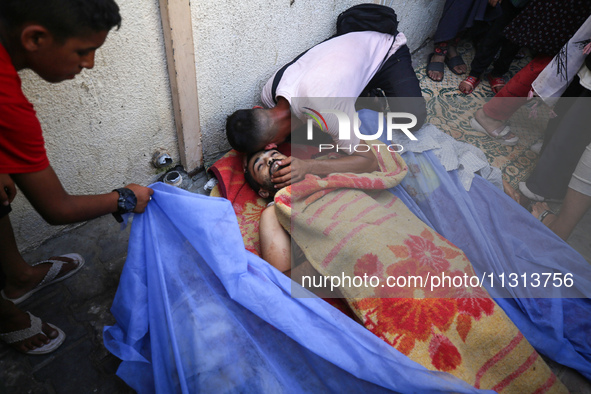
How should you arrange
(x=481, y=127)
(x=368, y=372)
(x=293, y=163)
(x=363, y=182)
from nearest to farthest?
1. (x=368, y=372)
2. (x=363, y=182)
3. (x=293, y=163)
4. (x=481, y=127)

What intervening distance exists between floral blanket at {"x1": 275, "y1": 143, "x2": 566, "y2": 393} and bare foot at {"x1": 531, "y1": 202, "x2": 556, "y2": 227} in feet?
3.80

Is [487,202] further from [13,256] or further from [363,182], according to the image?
[13,256]

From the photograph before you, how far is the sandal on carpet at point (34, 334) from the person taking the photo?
1.39 meters

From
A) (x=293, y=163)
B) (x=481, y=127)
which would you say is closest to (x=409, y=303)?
(x=293, y=163)

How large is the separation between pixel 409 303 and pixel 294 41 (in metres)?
1.91

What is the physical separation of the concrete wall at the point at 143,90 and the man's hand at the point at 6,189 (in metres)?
0.55

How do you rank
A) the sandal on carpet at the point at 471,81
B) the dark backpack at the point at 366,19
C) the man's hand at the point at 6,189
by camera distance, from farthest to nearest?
the sandal on carpet at the point at 471,81 < the dark backpack at the point at 366,19 < the man's hand at the point at 6,189

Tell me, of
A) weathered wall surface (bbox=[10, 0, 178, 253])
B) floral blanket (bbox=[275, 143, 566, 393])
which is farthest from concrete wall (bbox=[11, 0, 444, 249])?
floral blanket (bbox=[275, 143, 566, 393])

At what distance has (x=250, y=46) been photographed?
216 cm

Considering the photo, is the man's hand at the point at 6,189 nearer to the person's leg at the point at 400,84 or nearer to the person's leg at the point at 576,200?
the person's leg at the point at 400,84

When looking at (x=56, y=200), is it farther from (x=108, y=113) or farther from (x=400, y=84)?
(x=400, y=84)

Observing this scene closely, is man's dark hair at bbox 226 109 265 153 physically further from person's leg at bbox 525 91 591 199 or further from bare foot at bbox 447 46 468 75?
bare foot at bbox 447 46 468 75

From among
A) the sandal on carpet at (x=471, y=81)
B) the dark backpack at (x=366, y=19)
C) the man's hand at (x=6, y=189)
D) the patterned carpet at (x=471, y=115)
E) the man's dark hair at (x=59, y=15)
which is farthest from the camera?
the sandal on carpet at (x=471, y=81)

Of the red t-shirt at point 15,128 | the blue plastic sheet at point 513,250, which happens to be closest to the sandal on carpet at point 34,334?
the red t-shirt at point 15,128
